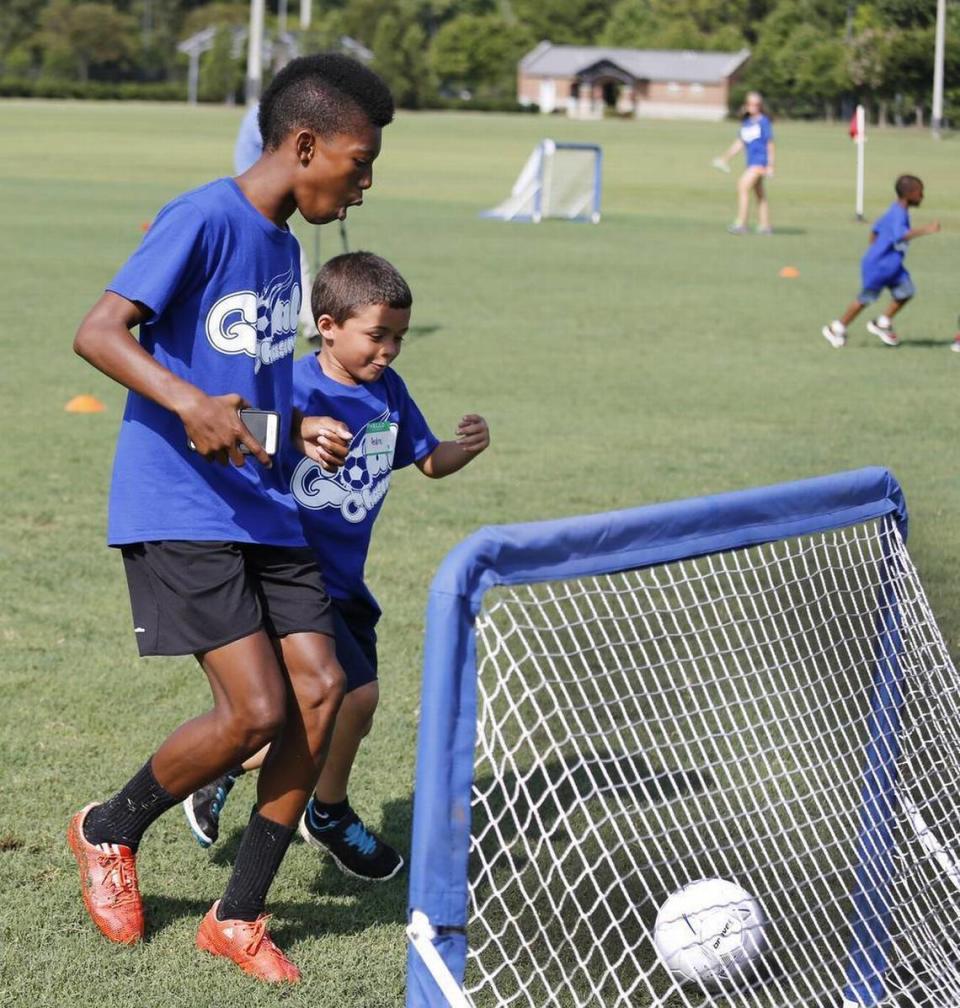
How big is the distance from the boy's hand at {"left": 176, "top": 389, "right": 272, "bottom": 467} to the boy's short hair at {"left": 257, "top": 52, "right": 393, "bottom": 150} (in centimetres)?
68

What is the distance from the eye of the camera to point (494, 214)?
26.6 meters

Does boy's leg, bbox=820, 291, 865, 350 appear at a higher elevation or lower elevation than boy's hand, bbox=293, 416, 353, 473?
lower

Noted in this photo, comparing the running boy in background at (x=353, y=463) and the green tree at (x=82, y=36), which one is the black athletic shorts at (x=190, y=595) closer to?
the running boy in background at (x=353, y=463)

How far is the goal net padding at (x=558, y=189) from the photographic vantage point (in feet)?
87.4

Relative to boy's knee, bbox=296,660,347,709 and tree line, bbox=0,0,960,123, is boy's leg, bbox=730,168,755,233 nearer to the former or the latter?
boy's knee, bbox=296,660,347,709

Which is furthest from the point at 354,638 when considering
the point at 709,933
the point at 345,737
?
the point at 709,933

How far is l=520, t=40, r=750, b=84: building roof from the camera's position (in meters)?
109

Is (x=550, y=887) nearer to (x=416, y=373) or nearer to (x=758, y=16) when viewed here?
(x=416, y=373)

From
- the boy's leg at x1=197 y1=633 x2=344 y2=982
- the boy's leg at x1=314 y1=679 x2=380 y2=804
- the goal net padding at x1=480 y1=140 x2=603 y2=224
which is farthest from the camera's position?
the goal net padding at x1=480 y1=140 x2=603 y2=224

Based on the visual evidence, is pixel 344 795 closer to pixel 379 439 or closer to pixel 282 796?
pixel 282 796

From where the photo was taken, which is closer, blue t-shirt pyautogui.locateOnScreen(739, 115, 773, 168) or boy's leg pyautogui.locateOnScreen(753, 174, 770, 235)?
blue t-shirt pyautogui.locateOnScreen(739, 115, 773, 168)

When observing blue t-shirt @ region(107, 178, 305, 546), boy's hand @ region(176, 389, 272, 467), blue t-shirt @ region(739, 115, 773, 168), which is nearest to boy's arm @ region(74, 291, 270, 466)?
boy's hand @ region(176, 389, 272, 467)

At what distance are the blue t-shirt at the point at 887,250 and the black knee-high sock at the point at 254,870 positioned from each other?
36.3ft

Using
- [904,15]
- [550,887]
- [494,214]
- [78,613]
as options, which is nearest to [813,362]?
[78,613]
